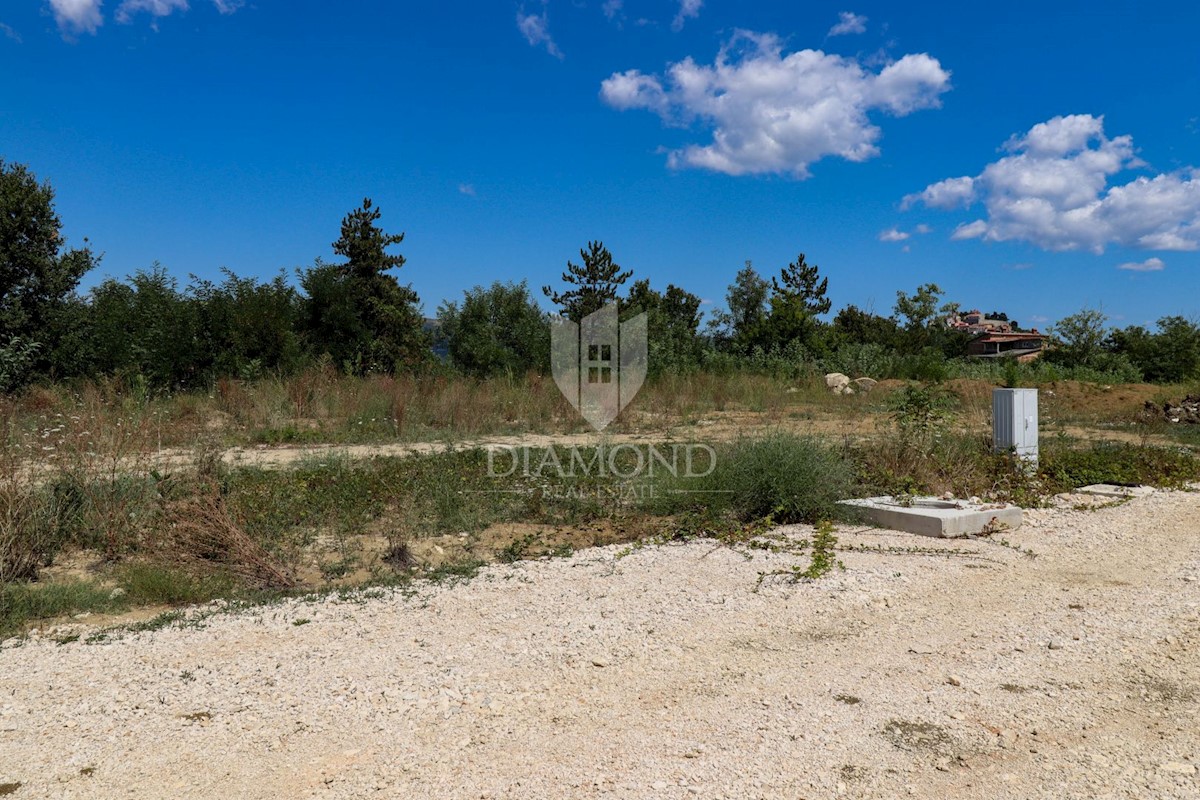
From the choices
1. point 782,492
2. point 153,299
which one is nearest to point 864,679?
point 782,492

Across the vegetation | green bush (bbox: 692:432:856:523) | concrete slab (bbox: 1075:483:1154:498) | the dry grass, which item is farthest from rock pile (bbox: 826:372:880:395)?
the dry grass

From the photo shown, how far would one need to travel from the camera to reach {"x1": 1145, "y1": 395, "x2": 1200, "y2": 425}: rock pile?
51.5ft

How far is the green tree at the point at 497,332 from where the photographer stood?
20922 millimetres

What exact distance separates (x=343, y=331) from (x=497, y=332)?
4.70 m

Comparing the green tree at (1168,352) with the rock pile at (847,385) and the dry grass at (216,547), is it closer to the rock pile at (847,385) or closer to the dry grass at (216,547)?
the rock pile at (847,385)

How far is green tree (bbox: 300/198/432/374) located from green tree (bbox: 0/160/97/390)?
498 centimetres

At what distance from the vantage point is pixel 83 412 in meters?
6.63

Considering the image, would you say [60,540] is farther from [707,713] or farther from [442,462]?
[707,713]

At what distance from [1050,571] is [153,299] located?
1693 centimetres

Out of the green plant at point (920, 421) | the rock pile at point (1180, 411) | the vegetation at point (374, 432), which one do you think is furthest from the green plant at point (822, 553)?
the rock pile at point (1180, 411)

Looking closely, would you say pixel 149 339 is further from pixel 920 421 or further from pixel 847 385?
pixel 847 385

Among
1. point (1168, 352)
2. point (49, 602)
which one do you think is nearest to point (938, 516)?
point (49, 602)

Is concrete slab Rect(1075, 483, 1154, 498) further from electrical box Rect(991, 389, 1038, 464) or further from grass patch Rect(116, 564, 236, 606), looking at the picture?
grass patch Rect(116, 564, 236, 606)

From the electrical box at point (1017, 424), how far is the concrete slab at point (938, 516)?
6.59 feet
